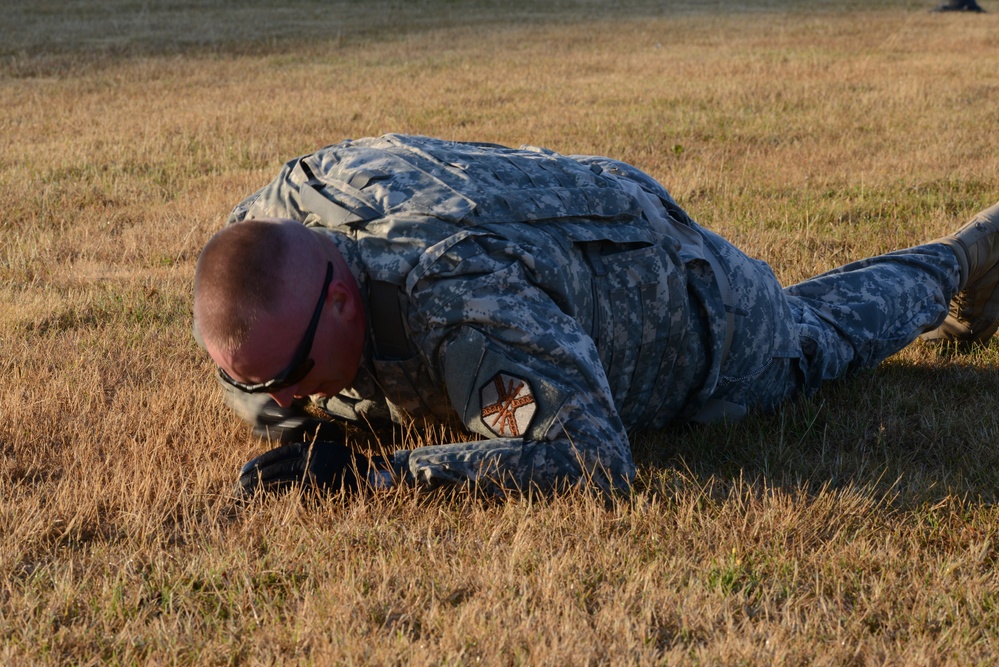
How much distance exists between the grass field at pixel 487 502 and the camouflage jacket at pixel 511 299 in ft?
0.69

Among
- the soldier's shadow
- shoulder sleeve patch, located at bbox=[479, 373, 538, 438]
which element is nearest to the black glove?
shoulder sleeve patch, located at bbox=[479, 373, 538, 438]

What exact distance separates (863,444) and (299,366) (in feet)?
6.92

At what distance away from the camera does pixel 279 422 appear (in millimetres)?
3801

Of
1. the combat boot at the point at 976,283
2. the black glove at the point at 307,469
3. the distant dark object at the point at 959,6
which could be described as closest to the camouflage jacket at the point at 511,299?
the black glove at the point at 307,469

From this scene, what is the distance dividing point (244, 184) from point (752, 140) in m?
4.55

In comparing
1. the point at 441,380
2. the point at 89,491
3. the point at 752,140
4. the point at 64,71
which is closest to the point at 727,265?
the point at 441,380

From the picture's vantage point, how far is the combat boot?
478 cm

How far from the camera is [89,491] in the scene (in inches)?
134

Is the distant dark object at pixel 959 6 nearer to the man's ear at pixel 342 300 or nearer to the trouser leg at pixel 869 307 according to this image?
the trouser leg at pixel 869 307

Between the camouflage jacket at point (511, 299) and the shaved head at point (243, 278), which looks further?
the camouflage jacket at point (511, 299)

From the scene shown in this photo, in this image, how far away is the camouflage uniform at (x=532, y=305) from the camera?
309 cm

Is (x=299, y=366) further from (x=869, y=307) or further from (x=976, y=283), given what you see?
(x=976, y=283)

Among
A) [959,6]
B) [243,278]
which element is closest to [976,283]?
[243,278]

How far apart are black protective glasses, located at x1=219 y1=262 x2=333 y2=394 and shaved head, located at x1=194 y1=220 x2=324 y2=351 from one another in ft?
0.35
